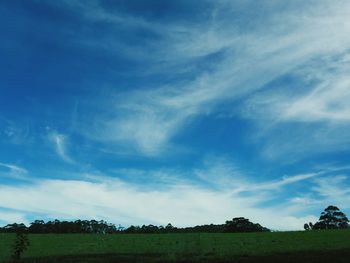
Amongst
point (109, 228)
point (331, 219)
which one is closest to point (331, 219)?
point (331, 219)

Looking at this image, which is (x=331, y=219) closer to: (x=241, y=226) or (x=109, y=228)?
(x=241, y=226)

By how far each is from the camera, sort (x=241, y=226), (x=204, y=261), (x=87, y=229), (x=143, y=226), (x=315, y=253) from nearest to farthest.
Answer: (x=204, y=261), (x=315, y=253), (x=241, y=226), (x=143, y=226), (x=87, y=229)

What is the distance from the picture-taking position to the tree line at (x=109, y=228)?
135500mm

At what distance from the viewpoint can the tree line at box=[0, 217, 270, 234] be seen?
445ft

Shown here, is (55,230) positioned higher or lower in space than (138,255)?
higher

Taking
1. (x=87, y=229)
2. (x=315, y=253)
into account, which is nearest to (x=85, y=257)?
(x=315, y=253)

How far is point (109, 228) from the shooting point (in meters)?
181

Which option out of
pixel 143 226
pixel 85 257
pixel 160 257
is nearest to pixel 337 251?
pixel 160 257

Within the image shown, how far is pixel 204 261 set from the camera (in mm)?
36875

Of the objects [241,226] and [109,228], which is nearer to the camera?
[241,226]

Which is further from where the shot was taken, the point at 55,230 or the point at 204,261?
the point at 55,230

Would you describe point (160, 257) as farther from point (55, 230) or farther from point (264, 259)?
point (55, 230)

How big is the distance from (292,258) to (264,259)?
223cm

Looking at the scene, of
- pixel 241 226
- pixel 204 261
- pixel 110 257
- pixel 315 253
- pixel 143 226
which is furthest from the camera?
pixel 143 226
